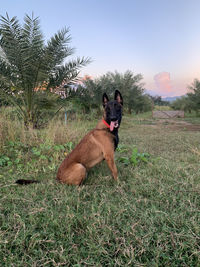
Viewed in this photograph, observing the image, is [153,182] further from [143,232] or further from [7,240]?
[7,240]

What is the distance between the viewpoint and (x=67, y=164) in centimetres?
238

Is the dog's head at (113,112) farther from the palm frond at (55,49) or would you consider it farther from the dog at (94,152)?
the palm frond at (55,49)

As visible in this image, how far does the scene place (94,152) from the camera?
2.50 metres

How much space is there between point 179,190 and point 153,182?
36cm

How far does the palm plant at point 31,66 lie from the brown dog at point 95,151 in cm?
393

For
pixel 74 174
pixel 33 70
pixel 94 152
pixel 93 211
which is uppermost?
pixel 33 70

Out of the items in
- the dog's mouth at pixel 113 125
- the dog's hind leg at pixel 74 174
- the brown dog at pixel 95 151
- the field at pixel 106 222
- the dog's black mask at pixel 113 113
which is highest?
the dog's black mask at pixel 113 113

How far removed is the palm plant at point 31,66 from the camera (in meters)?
5.38

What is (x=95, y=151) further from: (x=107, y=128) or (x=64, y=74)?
(x=64, y=74)

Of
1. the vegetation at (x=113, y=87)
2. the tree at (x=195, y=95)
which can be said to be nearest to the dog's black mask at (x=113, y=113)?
the vegetation at (x=113, y=87)

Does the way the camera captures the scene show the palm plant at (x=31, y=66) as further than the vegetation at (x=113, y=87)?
No

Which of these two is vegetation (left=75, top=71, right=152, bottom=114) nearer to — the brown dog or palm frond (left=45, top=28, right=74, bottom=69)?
palm frond (left=45, top=28, right=74, bottom=69)

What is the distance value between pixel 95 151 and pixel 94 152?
0.02 meters

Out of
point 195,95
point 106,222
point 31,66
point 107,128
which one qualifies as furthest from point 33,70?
point 195,95
